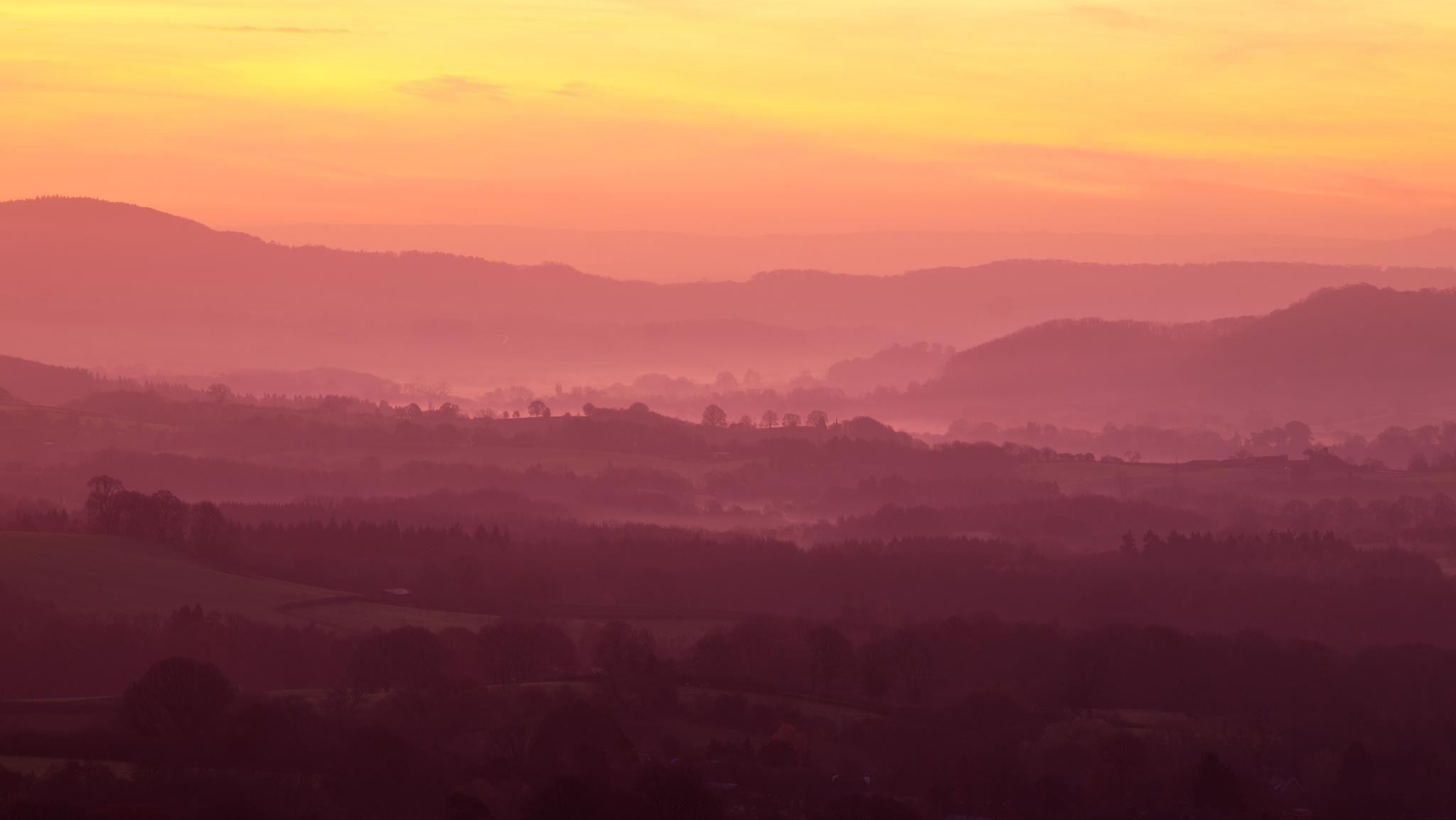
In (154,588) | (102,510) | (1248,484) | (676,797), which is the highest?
(1248,484)

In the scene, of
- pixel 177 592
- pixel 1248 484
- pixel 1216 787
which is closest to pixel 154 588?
pixel 177 592

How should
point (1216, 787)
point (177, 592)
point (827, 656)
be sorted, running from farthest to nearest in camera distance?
point (177, 592) → point (827, 656) → point (1216, 787)

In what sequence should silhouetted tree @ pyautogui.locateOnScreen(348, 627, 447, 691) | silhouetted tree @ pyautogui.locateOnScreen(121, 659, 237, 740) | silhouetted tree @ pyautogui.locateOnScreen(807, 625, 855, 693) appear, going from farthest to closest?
silhouetted tree @ pyautogui.locateOnScreen(807, 625, 855, 693), silhouetted tree @ pyautogui.locateOnScreen(348, 627, 447, 691), silhouetted tree @ pyautogui.locateOnScreen(121, 659, 237, 740)

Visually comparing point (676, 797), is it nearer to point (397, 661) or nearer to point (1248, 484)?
point (397, 661)

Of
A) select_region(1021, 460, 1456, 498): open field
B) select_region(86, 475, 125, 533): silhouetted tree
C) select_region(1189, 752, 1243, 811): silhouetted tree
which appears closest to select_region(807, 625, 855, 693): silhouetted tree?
select_region(1189, 752, 1243, 811): silhouetted tree

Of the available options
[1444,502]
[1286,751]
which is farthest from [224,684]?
[1444,502]

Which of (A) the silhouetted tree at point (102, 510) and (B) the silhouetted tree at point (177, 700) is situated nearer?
(B) the silhouetted tree at point (177, 700)

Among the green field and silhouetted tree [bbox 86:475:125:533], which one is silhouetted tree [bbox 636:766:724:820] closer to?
the green field

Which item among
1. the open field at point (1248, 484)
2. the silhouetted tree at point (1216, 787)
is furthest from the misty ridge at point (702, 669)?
the open field at point (1248, 484)

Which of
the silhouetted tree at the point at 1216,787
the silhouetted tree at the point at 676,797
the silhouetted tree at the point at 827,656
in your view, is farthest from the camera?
the silhouetted tree at the point at 827,656

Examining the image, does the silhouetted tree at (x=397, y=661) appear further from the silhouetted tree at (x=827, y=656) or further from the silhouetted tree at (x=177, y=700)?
the silhouetted tree at (x=827, y=656)

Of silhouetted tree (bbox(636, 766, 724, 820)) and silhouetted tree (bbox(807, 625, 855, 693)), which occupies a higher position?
silhouetted tree (bbox(807, 625, 855, 693))

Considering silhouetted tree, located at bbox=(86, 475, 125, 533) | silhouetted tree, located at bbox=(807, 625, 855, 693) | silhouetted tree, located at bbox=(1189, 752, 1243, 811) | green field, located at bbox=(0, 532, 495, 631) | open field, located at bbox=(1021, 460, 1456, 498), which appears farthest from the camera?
open field, located at bbox=(1021, 460, 1456, 498)
